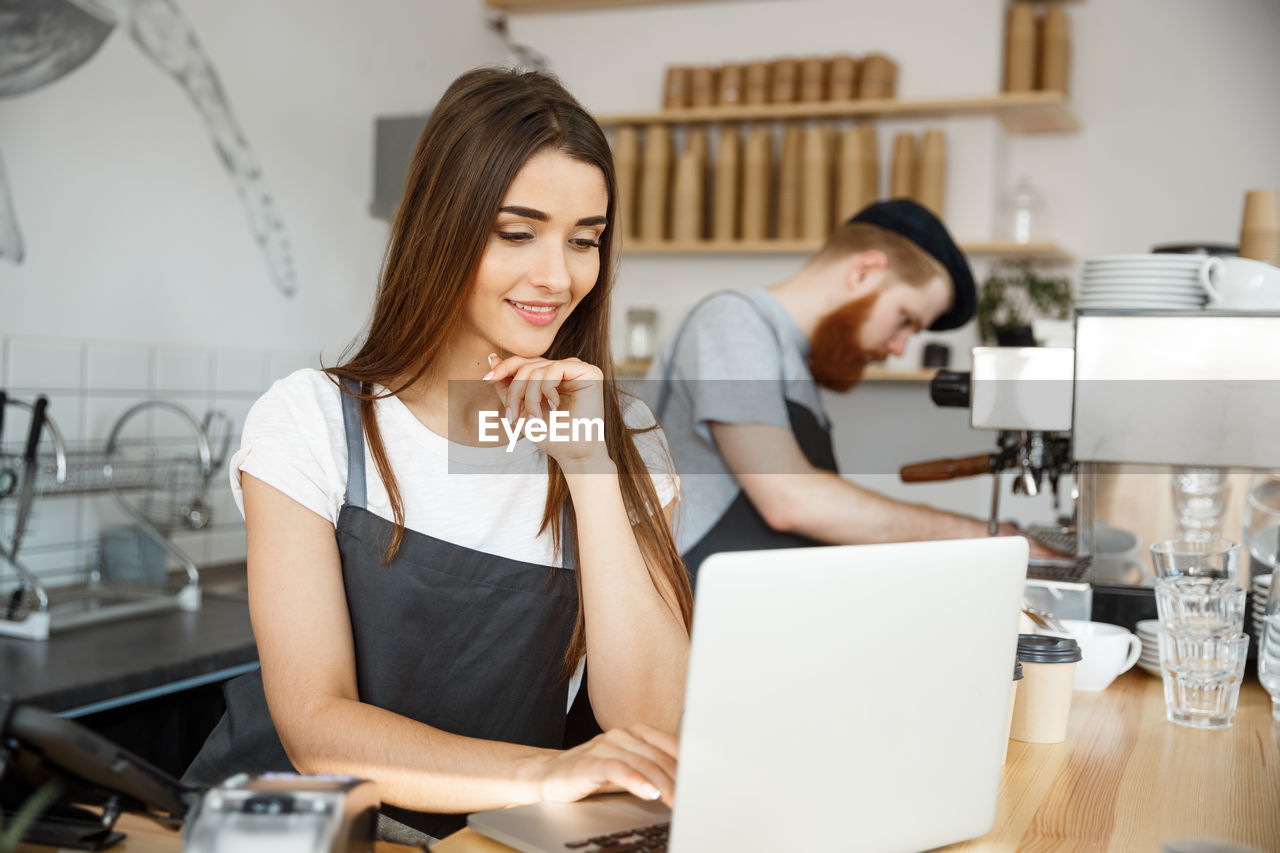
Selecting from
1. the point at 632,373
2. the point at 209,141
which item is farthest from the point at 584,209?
the point at 632,373

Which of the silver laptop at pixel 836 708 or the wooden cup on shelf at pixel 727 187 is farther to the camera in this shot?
the wooden cup on shelf at pixel 727 187

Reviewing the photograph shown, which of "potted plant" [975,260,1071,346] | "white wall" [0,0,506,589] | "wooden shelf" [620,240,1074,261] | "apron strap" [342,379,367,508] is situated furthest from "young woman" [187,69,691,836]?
"potted plant" [975,260,1071,346]

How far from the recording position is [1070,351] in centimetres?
139

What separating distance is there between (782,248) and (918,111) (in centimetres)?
57

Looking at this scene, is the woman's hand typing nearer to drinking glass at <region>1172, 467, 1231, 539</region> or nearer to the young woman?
the young woman

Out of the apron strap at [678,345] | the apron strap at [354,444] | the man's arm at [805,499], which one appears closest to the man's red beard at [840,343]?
the apron strap at [678,345]

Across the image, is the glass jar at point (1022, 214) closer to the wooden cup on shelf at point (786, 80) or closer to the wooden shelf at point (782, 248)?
the wooden shelf at point (782, 248)

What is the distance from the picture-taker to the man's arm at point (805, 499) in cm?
202

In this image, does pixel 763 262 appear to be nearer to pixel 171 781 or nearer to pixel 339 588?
pixel 339 588

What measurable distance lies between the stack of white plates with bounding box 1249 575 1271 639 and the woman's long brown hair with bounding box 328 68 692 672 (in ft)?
2.31

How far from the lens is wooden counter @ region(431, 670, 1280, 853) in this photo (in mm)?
850

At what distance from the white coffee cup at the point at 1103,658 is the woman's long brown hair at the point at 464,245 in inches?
18.6

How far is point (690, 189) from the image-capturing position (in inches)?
145

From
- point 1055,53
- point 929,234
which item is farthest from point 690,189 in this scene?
point 929,234
